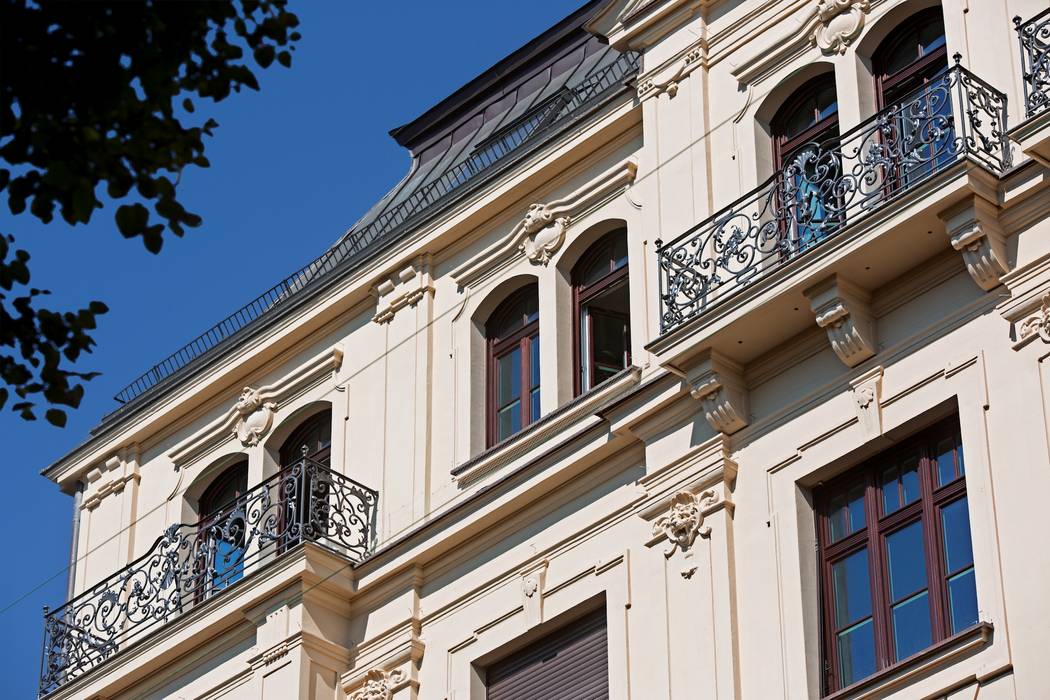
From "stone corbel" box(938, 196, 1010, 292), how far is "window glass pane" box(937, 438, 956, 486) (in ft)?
4.02

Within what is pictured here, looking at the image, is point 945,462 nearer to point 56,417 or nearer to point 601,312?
point 601,312

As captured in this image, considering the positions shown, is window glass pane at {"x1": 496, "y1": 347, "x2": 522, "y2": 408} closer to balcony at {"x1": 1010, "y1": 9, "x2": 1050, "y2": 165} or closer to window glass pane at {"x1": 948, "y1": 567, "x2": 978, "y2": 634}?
balcony at {"x1": 1010, "y1": 9, "x2": 1050, "y2": 165}

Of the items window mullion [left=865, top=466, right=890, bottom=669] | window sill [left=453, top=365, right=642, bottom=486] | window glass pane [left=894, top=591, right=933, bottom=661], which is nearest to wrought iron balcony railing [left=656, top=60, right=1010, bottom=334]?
window sill [left=453, top=365, right=642, bottom=486]

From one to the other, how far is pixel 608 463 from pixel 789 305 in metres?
2.51

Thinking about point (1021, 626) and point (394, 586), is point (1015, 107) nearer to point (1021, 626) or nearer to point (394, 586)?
point (1021, 626)

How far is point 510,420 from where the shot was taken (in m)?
25.2

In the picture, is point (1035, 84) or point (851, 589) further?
point (1035, 84)

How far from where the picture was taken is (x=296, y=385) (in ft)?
90.3

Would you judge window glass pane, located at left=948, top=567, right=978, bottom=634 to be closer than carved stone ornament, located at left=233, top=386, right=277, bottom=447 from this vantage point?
Yes

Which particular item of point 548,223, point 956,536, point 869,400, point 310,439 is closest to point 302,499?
point 310,439

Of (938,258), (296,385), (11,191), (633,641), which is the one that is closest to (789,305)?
(938,258)

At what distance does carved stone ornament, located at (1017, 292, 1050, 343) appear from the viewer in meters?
20.2

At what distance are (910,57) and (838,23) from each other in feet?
2.65

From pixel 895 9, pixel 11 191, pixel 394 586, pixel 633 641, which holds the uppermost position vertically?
pixel 895 9
